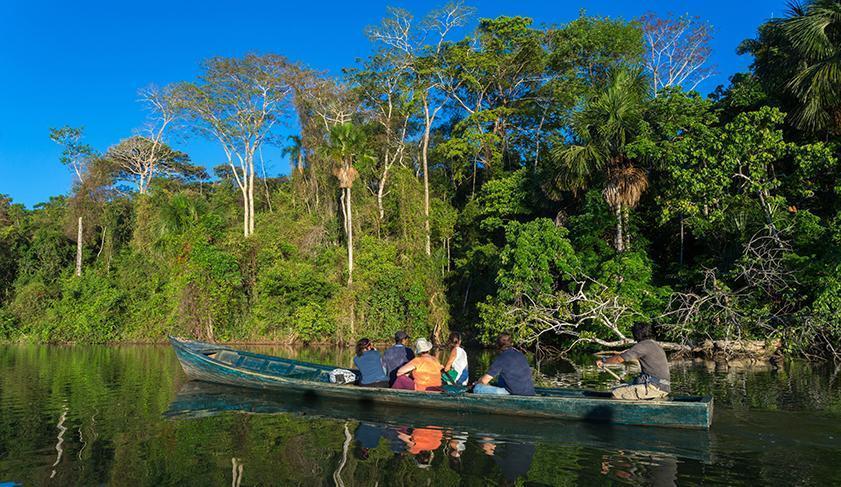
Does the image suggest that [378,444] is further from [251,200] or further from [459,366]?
[251,200]

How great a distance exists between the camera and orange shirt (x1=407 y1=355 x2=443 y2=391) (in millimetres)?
10508

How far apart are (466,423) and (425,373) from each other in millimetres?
1450

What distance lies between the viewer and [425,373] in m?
10.5

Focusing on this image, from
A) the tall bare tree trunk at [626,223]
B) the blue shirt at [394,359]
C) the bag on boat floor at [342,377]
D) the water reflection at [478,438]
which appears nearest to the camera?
the water reflection at [478,438]

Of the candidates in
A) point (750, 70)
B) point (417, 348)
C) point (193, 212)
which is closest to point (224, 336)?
point (193, 212)

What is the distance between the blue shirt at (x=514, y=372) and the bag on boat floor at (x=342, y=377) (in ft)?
10.9

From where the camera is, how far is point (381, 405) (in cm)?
1081

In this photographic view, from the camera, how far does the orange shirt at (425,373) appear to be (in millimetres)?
10508

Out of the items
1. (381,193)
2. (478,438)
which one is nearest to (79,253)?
(381,193)

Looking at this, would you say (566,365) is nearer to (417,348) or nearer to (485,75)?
(417,348)

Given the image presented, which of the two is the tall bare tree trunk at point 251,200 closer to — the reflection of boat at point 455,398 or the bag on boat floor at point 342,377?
the reflection of boat at point 455,398

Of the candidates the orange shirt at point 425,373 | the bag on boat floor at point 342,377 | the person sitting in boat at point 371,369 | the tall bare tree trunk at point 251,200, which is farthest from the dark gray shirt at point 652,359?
the tall bare tree trunk at point 251,200

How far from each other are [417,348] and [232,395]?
15.5 ft

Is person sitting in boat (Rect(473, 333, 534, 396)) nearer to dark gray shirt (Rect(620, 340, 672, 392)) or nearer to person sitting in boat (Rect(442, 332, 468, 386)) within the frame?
person sitting in boat (Rect(442, 332, 468, 386))
